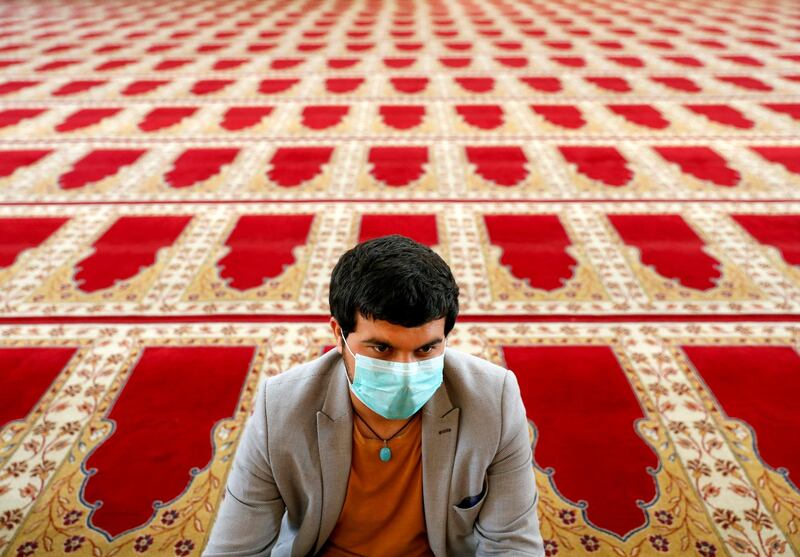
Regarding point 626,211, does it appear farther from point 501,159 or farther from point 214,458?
point 214,458

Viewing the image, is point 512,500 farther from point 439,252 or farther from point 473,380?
point 439,252

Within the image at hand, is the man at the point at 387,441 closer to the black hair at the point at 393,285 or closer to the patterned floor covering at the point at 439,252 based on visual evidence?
the black hair at the point at 393,285

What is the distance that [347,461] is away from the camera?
92 cm

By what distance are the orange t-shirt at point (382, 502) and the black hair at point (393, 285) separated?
0.22 m

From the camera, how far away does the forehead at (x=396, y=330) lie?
0.85 meters

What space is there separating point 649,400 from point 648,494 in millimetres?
390

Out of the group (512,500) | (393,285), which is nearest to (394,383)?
(393,285)

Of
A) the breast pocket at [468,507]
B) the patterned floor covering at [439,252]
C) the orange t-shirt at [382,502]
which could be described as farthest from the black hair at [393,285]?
the patterned floor covering at [439,252]

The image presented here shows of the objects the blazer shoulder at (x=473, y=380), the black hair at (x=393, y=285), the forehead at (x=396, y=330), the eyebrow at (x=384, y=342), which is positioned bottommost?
the blazer shoulder at (x=473, y=380)

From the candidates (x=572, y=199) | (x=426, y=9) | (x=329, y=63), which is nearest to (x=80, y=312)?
(x=572, y=199)

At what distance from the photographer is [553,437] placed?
A: 1.66m

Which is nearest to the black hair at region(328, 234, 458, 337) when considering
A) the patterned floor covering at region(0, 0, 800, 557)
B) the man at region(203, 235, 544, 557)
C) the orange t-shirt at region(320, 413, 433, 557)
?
the man at region(203, 235, 544, 557)

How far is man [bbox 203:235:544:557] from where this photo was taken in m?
0.87

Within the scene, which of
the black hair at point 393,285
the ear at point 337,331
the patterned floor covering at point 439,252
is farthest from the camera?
the patterned floor covering at point 439,252
